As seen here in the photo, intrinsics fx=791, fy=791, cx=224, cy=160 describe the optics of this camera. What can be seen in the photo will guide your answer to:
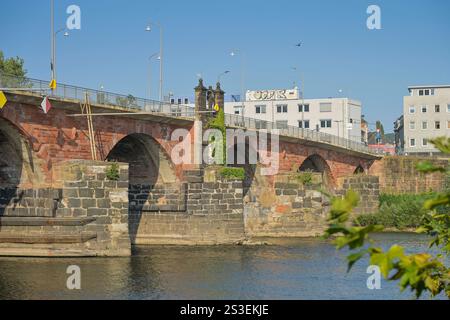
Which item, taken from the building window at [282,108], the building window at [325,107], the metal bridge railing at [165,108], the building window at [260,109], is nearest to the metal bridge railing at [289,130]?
the metal bridge railing at [165,108]

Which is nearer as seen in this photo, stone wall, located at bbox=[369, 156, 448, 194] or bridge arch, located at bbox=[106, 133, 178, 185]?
bridge arch, located at bbox=[106, 133, 178, 185]

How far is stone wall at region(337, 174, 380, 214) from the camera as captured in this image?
7656 cm

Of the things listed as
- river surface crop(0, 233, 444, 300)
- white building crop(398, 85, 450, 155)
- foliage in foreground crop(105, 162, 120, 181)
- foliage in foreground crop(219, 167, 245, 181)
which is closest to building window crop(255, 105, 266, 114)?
white building crop(398, 85, 450, 155)

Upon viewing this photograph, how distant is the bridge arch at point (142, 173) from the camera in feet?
178

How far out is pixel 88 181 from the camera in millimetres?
42031

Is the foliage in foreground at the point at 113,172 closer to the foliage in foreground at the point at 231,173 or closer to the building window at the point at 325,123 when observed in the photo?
the foliage in foreground at the point at 231,173

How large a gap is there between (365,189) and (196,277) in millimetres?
42322

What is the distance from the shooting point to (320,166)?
79375 millimetres

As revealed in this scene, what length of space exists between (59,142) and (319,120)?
7675 cm

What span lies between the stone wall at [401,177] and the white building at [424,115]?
32261 mm

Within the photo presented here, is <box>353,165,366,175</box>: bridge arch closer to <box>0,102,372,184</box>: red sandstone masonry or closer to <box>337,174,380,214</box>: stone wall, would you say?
<box>337,174,380,214</box>: stone wall

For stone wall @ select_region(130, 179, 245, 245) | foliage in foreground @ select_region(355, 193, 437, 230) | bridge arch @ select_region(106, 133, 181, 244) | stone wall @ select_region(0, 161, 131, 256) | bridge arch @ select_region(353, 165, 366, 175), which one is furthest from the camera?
bridge arch @ select_region(353, 165, 366, 175)

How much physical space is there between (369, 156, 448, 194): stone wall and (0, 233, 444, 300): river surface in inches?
1485

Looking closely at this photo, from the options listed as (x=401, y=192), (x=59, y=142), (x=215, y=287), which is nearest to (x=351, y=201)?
(x=215, y=287)
